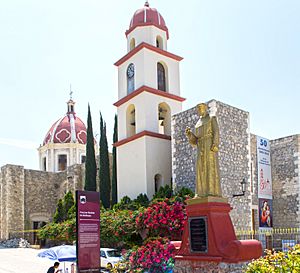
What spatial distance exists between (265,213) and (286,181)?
77.2 inches

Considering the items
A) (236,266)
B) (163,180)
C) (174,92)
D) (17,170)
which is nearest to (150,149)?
(163,180)

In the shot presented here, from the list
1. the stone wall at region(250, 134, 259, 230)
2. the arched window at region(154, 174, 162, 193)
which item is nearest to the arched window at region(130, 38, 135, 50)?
the arched window at region(154, 174, 162, 193)

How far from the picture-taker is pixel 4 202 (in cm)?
3036

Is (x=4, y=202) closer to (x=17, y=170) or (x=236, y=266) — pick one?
(x=17, y=170)

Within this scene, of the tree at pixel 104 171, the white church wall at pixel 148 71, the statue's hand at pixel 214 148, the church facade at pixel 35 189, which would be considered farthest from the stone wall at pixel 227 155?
the church facade at pixel 35 189

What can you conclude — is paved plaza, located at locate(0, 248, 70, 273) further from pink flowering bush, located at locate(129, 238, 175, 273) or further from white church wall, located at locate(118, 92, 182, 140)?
white church wall, located at locate(118, 92, 182, 140)

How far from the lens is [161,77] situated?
2062 centimetres

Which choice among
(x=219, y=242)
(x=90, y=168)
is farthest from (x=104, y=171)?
(x=219, y=242)

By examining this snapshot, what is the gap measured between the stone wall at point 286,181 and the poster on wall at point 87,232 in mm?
12113

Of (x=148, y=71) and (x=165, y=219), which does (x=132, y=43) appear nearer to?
(x=148, y=71)

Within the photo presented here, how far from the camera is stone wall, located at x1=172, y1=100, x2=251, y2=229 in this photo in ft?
54.2

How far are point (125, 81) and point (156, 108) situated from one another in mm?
2533

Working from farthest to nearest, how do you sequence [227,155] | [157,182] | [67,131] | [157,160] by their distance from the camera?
[67,131] < [157,182] < [157,160] < [227,155]

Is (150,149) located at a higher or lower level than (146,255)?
higher
